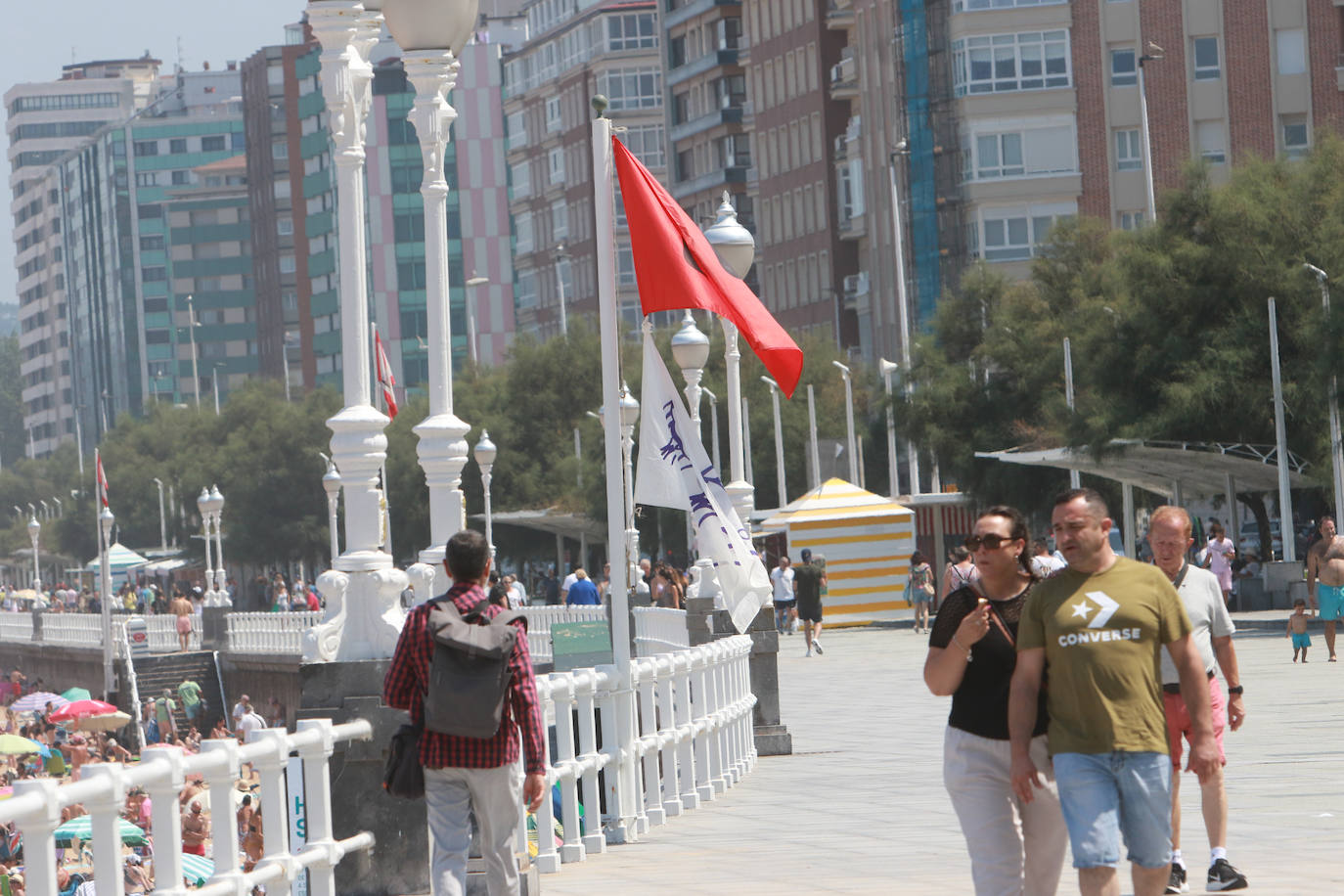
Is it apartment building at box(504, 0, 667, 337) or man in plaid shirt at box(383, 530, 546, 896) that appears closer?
man in plaid shirt at box(383, 530, 546, 896)

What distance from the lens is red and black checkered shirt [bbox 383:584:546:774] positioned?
31.7 ft

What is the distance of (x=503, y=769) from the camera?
9.79 metres

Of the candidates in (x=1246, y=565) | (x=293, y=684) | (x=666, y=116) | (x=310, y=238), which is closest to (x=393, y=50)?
(x=310, y=238)

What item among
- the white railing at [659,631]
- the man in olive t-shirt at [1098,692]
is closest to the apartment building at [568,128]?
the white railing at [659,631]

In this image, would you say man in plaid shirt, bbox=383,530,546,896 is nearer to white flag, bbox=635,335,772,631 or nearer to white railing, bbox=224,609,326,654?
white flag, bbox=635,335,772,631

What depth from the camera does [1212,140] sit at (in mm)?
81000

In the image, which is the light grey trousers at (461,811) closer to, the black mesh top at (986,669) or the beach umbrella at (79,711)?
the black mesh top at (986,669)

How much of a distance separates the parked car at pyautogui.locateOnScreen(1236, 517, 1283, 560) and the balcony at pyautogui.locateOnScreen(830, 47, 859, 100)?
26.1 meters

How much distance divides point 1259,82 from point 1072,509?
245 ft

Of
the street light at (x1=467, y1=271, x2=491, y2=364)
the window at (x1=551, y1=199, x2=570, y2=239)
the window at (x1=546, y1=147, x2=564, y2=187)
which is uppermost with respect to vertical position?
the window at (x1=546, y1=147, x2=564, y2=187)

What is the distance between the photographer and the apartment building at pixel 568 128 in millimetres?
121062

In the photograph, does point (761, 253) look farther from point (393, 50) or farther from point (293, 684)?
point (393, 50)

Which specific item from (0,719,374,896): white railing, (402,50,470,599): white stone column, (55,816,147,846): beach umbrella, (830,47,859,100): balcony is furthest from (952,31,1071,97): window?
(0,719,374,896): white railing

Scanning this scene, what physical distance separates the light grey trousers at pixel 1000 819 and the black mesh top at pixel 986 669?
0.17 feet
